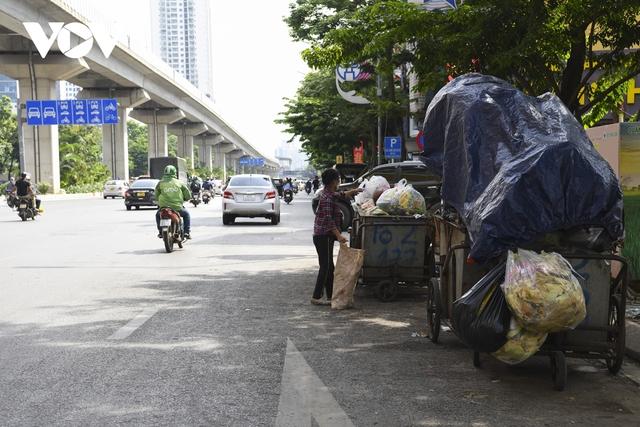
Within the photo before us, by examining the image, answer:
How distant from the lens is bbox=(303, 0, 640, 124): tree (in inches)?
381

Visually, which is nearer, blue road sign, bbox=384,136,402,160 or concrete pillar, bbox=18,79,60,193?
blue road sign, bbox=384,136,402,160

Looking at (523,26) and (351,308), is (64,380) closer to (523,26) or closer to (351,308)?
(351,308)

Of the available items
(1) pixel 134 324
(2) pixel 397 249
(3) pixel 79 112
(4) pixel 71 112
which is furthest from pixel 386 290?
(3) pixel 79 112

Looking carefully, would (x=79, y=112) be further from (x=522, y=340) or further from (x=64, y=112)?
(x=522, y=340)

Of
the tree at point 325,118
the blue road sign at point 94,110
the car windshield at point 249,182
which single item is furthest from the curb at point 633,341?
the blue road sign at point 94,110

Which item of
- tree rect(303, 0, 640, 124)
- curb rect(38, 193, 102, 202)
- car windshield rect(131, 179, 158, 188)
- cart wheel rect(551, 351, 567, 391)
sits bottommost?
curb rect(38, 193, 102, 202)

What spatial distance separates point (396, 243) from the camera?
9016mm

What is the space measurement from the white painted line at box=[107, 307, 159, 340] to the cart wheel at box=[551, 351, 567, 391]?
3671 millimetres

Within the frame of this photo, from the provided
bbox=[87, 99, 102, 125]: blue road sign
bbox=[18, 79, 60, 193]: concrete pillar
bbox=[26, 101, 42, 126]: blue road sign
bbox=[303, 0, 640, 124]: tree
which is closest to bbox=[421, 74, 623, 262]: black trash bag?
bbox=[303, 0, 640, 124]: tree

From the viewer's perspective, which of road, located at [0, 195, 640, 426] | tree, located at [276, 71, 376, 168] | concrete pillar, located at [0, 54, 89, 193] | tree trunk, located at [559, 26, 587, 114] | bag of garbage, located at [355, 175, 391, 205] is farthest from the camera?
concrete pillar, located at [0, 54, 89, 193]

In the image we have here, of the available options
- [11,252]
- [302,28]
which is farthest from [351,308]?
[302,28]

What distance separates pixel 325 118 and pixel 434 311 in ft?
121

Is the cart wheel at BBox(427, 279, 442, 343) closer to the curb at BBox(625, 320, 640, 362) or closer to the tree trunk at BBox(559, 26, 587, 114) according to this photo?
the curb at BBox(625, 320, 640, 362)

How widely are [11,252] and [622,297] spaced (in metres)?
12.3
